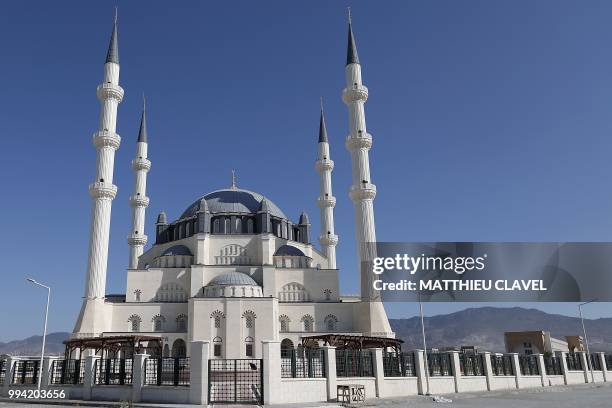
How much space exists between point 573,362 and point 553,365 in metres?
3.46

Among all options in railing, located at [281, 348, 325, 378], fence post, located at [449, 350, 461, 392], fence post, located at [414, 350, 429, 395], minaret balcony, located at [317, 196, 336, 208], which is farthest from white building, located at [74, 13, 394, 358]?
railing, located at [281, 348, 325, 378]

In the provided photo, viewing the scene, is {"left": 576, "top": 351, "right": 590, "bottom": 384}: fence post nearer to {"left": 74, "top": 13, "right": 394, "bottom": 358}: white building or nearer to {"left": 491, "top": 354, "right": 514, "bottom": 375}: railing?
{"left": 491, "top": 354, "right": 514, "bottom": 375}: railing

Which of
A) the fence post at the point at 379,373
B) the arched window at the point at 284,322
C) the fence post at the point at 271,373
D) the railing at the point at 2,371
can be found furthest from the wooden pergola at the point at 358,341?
the railing at the point at 2,371

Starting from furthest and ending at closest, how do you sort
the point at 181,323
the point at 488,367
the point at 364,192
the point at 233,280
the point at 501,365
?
the point at 364,192 < the point at 181,323 < the point at 233,280 < the point at 501,365 < the point at 488,367

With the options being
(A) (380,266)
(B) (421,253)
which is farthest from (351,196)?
(B) (421,253)

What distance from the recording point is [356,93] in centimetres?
4494

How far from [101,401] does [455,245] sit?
2099cm

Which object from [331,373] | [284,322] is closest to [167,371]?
[331,373]

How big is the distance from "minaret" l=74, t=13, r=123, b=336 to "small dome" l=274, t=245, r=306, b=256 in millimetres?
14022

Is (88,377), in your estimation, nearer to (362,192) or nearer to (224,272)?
(224,272)

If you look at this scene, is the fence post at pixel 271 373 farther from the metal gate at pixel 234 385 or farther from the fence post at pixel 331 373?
the fence post at pixel 331 373

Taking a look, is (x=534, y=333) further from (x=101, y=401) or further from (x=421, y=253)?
(x=101, y=401)

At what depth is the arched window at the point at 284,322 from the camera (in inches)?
1655

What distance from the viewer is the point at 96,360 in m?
20.6
